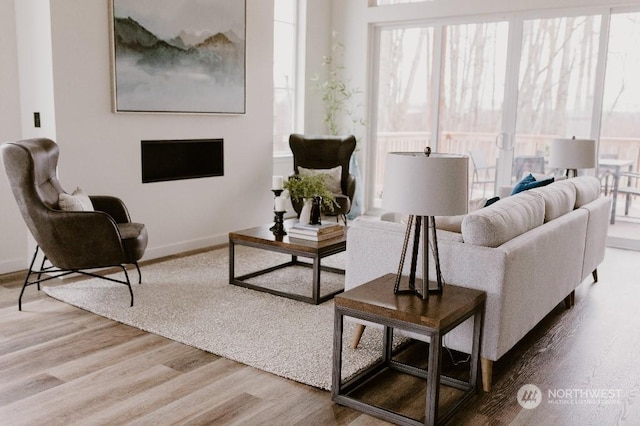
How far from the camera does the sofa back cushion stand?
13.5ft

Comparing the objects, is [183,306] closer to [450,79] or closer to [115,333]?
[115,333]

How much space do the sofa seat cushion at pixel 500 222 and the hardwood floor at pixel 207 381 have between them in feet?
2.33

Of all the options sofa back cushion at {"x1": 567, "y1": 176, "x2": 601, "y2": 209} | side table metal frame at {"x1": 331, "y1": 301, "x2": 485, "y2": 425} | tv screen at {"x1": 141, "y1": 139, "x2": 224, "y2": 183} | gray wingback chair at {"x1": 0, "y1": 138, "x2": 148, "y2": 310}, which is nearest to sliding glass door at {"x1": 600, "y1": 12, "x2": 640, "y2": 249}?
sofa back cushion at {"x1": 567, "y1": 176, "x2": 601, "y2": 209}

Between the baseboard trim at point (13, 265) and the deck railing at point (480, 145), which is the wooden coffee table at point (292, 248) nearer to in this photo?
the baseboard trim at point (13, 265)

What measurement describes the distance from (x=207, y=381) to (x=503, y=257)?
1498 mm

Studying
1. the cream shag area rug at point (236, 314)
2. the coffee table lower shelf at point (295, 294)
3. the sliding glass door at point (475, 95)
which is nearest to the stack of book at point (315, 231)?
the coffee table lower shelf at point (295, 294)

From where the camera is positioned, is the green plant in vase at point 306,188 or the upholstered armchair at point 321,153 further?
the upholstered armchair at point 321,153

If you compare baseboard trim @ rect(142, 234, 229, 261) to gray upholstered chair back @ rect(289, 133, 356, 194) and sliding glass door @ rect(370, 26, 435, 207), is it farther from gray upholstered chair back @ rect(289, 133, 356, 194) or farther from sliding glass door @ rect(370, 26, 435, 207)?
sliding glass door @ rect(370, 26, 435, 207)

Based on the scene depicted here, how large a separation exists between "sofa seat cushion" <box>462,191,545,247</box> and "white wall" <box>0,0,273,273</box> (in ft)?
10.1

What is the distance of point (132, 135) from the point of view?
4961mm

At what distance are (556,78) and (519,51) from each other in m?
0.49

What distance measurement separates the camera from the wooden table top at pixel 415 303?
2.44 meters

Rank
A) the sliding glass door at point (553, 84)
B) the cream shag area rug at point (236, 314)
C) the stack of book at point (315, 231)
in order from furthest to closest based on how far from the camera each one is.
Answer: the sliding glass door at point (553, 84) → the stack of book at point (315, 231) → the cream shag area rug at point (236, 314)

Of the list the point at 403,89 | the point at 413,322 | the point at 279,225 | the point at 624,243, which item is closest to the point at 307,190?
the point at 279,225
